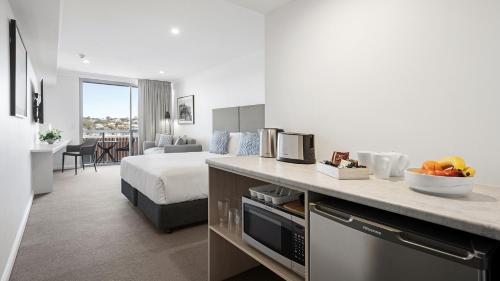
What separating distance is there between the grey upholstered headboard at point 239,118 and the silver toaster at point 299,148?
262 cm

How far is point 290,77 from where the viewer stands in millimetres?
1878

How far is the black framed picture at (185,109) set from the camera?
6.69 metres

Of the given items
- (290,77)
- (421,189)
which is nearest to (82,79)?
(290,77)

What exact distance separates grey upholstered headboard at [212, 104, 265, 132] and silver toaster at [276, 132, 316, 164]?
2.62m

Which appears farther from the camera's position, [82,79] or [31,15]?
[82,79]

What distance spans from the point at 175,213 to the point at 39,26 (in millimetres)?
2403

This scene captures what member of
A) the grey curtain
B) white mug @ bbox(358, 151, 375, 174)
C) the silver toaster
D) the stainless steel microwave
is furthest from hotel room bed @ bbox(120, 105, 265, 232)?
the grey curtain

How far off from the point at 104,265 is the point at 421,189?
224 cm

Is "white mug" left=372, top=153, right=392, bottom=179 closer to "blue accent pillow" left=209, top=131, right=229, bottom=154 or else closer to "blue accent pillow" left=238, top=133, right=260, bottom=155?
"blue accent pillow" left=238, top=133, right=260, bottom=155

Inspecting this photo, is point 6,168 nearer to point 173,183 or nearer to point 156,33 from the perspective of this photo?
point 173,183

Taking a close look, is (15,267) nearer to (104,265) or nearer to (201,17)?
(104,265)

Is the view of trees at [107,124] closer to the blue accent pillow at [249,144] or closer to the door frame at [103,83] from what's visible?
the door frame at [103,83]

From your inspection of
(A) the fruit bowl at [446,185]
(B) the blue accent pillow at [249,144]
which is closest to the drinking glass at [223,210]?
(A) the fruit bowl at [446,185]

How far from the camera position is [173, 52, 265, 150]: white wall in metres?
4.61
